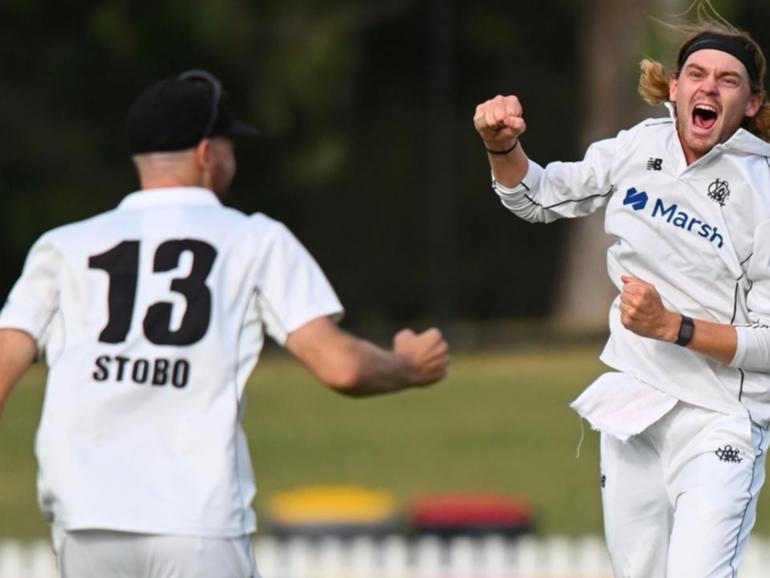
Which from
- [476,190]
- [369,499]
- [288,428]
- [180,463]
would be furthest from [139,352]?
[476,190]

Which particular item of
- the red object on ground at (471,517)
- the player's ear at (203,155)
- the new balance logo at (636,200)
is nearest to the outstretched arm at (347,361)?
the player's ear at (203,155)

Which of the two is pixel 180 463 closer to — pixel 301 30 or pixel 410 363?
pixel 410 363

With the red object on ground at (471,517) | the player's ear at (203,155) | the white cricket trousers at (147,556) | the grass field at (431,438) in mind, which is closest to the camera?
the white cricket trousers at (147,556)

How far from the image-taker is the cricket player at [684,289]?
5539 mm

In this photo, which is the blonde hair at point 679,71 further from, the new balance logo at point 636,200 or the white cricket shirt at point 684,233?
the new balance logo at point 636,200

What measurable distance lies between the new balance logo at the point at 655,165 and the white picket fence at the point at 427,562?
613cm

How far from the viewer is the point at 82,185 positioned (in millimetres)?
23875

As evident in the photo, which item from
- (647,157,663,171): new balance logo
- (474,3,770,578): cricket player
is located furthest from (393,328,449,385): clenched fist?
(647,157,663,171): new balance logo

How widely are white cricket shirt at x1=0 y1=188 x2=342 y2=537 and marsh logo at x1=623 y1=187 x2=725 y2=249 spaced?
0.88m

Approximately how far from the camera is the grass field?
15961 mm

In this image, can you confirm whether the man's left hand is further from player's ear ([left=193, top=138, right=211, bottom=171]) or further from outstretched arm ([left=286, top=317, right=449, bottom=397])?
player's ear ([left=193, top=138, right=211, bottom=171])

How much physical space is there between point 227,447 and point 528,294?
22700 mm

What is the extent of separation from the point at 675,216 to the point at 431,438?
12.6m

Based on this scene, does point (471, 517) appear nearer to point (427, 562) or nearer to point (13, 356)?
point (427, 562)
